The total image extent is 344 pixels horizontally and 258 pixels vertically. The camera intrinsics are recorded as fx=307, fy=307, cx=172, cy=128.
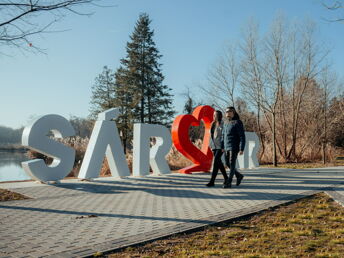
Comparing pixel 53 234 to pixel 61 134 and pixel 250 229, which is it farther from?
pixel 61 134

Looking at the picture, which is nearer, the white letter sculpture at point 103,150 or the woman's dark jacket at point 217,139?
Answer: the woman's dark jacket at point 217,139

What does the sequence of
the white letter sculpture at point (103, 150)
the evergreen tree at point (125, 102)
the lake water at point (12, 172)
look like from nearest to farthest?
the white letter sculpture at point (103, 150)
the lake water at point (12, 172)
the evergreen tree at point (125, 102)

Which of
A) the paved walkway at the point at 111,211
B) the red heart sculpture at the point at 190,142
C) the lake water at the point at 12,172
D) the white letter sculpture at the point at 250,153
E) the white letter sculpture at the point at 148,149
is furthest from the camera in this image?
the lake water at the point at 12,172

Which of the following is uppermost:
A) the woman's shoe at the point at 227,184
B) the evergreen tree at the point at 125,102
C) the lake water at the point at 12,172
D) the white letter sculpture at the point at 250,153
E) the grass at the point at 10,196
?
the evergreen tree at the point at 125,102

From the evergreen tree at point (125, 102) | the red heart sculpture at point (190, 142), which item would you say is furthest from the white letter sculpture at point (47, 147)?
the evergreen tree at point (125, 102)

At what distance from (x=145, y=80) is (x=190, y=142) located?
23.5 m

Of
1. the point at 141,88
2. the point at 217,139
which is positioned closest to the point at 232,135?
the point at 217,139

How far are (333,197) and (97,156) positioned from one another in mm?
5880

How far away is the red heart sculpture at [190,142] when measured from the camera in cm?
1054

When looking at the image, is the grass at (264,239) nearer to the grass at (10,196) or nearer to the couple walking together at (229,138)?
the couple walking together at (229,138)

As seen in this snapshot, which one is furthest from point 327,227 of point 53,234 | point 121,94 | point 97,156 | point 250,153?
point 121,94

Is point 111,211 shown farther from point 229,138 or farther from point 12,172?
point 12,172

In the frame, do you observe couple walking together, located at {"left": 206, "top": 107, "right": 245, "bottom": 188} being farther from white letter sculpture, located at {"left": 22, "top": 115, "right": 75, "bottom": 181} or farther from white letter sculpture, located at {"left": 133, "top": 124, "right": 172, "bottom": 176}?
white letter sculpture, located at {"left": 22, "top": 115, "right": 75, "bottom": 181}

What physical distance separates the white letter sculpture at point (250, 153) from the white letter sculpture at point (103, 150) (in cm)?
579
